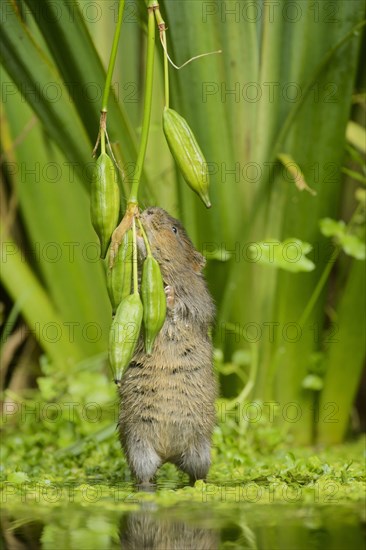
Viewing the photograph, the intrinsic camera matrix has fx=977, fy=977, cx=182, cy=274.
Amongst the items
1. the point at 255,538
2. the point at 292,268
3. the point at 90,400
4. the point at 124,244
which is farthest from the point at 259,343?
the point at 255,538

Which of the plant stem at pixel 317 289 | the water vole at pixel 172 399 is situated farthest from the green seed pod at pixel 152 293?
the plant stem at pixel 317 289

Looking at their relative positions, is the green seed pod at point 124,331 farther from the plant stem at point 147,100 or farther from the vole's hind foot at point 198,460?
the vole's hind foot at point 198,460

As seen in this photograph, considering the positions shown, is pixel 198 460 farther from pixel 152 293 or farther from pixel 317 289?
pixel 317 289

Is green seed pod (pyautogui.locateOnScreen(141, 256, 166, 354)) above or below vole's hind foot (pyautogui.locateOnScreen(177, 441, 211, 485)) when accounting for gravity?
above

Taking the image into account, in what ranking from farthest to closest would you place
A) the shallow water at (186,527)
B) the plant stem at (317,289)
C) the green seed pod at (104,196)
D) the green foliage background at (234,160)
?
1. the plant stem at (317,289)
2. the green foliage background at (234,160)
3. the green seed pod at (104,196)
4. the shallow water at (186,527)

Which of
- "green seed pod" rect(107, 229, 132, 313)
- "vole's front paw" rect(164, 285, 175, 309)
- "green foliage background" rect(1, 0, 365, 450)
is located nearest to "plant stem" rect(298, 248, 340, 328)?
"green foliage background" rect(1, 0, 365, 450)

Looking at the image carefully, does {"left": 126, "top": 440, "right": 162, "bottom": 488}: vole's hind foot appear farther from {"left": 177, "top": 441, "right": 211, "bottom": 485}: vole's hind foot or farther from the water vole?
{"left": 177, "top": 441, "right": 211, "bottom": 485}: vole's hind foot

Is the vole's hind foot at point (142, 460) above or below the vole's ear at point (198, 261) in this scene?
below
